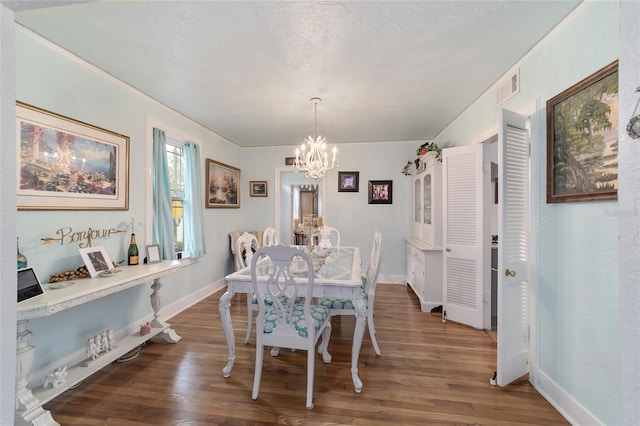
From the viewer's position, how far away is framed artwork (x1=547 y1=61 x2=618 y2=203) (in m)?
1.44

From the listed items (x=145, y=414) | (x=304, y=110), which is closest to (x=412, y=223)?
(x=304, y=110)

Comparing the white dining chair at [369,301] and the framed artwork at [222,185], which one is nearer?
the white dining chair at [369,301]

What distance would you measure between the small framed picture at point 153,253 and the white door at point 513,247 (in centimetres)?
322

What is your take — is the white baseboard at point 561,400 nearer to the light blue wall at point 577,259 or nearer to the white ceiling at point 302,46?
the light blue wall at point 577,259

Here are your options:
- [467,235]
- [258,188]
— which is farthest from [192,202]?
[467,235]

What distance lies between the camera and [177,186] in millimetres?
3678

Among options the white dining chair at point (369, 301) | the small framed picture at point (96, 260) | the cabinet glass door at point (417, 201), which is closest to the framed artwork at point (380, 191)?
the cabinet glass door at point (417, 201)

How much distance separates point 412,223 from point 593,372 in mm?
3349

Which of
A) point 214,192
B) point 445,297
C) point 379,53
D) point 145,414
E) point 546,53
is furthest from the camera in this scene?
point 214,192

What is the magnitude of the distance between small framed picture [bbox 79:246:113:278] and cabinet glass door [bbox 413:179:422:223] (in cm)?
398

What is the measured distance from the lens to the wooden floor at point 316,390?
5.62 feet

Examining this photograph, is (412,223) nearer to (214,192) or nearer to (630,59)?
(214,192)

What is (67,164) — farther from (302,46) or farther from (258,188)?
(258,188)

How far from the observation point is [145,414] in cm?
175
